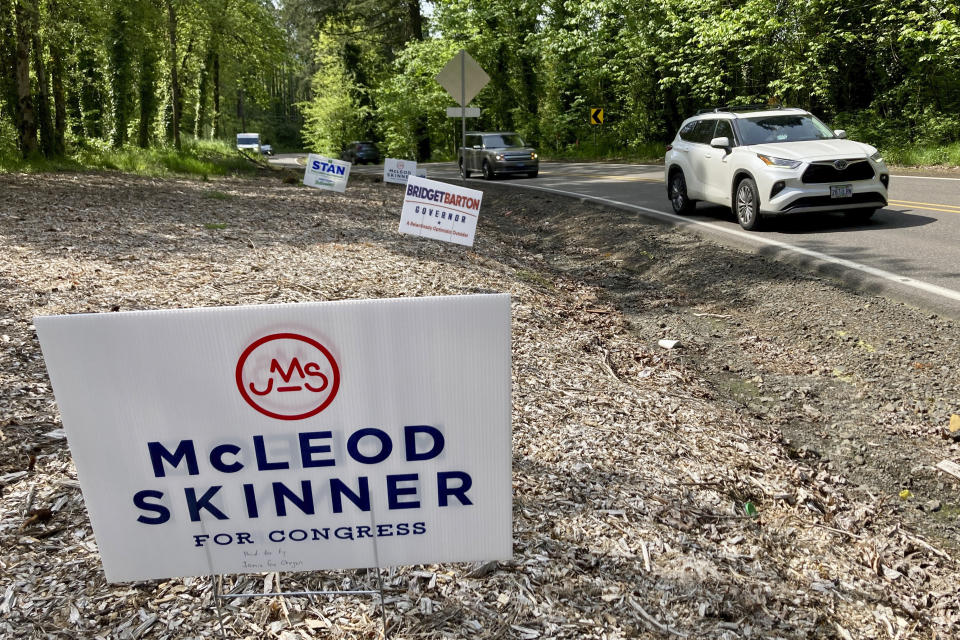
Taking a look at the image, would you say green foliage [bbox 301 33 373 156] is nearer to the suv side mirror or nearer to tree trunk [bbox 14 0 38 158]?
tree trunk [bbox 14 0 38 158]

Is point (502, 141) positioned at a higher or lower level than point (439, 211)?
higher

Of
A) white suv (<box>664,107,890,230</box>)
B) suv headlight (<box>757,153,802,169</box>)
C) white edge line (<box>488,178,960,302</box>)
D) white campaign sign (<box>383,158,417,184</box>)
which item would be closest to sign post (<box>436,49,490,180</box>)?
white campaign sign (<box>383,158,417,184</box>)

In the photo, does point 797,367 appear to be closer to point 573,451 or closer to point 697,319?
point 697,319

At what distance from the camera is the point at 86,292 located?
19.4 ft

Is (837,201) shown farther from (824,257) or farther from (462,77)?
(462,77)

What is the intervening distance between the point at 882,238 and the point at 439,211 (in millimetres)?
6367

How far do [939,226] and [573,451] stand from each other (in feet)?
27.6

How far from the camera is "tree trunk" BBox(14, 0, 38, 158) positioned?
15312 millimetres

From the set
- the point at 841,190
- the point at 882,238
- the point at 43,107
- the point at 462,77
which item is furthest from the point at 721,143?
the point at 43,107

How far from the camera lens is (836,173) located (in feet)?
31.4

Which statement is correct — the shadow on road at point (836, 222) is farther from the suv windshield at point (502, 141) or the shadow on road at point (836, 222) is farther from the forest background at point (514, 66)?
the suv windshield at point (502, 141)

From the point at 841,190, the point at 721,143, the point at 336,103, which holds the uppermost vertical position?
the point at 336,103

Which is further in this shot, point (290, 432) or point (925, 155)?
point (925, 155)

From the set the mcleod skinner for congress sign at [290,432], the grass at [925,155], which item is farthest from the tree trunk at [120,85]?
the mcleod skinner for congress sign at [290,432]
